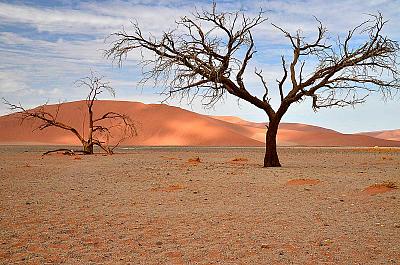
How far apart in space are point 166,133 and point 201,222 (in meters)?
76.4

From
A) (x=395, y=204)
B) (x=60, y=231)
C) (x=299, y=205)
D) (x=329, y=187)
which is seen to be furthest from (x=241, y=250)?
(x=329, y=187)

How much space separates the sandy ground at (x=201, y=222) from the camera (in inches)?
231

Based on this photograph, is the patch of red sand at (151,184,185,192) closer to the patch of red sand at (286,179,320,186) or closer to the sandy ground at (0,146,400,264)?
the sandy ground at (0,146,400,264)

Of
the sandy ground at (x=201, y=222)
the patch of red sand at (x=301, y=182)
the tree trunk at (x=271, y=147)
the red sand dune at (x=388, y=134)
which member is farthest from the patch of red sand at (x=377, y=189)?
the red sand dune at (x=388, y=134)

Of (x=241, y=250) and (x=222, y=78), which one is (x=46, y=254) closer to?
(x=241, y=250)

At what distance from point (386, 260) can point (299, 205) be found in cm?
396

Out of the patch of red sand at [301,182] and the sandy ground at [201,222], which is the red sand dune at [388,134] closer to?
the patch of red sand at [301,182]

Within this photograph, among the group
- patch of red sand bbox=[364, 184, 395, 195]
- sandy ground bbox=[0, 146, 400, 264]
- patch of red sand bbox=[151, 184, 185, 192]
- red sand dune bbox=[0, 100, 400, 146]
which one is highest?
red sand dune bbox=[0, 100, 400, 146]

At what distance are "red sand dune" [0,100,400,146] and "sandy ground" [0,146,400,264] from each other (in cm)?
6176

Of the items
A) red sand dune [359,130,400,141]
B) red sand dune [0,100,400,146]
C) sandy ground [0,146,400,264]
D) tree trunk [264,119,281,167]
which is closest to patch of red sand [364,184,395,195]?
sandy ground [0,146,400,264]

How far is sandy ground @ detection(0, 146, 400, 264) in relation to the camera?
5879mm

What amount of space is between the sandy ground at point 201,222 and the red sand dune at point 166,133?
61.8 metres

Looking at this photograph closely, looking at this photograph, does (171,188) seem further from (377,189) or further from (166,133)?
(166,133)

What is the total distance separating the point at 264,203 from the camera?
980cm
